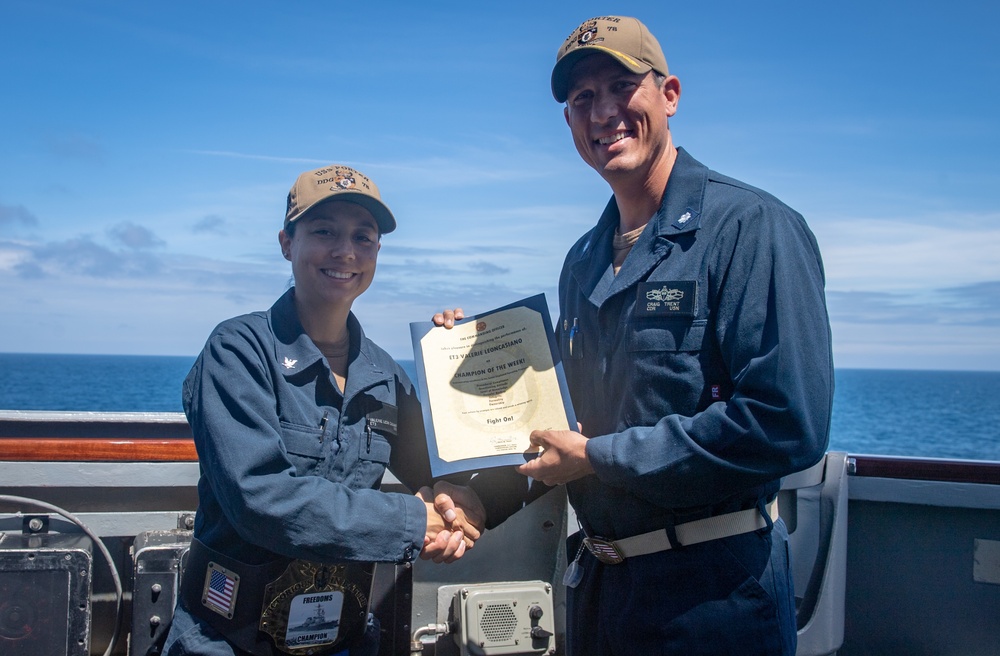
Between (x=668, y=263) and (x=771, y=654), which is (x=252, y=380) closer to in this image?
(x=668, y=263)

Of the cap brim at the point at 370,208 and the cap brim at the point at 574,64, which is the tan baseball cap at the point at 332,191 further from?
the cap brim at the point at 574,64

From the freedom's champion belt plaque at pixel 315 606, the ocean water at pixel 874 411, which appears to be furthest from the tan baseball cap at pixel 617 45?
the ocean water at pixel 874 411

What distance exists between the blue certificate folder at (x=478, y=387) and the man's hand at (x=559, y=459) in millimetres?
67

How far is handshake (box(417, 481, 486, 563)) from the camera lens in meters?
2.62

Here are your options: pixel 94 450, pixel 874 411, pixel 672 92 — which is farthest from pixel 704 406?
pixel 874 411

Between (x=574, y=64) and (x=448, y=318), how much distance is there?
0.87 metres

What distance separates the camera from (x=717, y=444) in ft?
6.43

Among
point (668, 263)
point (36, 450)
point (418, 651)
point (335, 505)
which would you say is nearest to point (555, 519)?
point (418, 651)

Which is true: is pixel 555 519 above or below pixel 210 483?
below

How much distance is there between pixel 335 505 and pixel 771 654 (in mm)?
1173

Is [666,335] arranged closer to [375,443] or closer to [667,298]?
[667,298]

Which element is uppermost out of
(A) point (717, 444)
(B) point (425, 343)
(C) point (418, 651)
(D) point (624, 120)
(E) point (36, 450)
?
(D) point (624, 120)

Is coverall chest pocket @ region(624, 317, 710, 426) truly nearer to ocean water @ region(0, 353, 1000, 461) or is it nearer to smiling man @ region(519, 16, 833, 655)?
smiling man @ region(519, 16, 833, 655)

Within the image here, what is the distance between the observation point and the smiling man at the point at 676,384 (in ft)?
6.43
